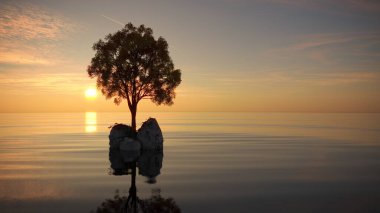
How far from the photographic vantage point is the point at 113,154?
150 ft

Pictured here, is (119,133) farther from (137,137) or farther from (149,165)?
(149,165)

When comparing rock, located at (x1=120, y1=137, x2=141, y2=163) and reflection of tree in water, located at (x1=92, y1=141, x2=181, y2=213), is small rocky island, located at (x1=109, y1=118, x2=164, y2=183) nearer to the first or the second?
rock, located at (x1=120, y1=137, x2=141, y2=163)

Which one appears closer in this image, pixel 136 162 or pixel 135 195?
pixel 135 195

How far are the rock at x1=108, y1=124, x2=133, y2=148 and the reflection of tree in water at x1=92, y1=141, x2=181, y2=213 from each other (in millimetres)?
6179

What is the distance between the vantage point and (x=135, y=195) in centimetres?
2262

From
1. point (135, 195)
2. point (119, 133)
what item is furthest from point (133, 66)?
point (135, 195)

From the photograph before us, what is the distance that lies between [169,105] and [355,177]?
2927cm

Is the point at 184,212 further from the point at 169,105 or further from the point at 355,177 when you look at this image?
the point at 169,105

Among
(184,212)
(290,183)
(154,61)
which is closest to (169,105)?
(154,61)

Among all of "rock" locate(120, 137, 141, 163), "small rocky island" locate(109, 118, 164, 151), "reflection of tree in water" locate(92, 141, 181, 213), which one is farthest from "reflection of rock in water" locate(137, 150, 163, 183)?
"small rocky island" locate(109, 118, 164, 151)

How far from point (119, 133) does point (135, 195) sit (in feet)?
91.0

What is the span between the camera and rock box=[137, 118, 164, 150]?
4778cm

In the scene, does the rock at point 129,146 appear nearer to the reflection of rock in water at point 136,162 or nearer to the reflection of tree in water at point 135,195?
the reflection of rock in water at point 136,162

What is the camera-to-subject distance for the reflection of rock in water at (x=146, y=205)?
19.1 m
